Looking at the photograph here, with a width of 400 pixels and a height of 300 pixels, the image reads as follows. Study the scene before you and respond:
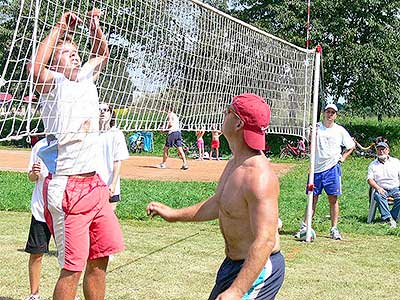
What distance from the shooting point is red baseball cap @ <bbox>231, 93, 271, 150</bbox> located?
372cm

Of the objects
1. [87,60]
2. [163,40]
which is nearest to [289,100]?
[163,40]

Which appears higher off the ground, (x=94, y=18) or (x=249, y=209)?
(x=94, y=18)

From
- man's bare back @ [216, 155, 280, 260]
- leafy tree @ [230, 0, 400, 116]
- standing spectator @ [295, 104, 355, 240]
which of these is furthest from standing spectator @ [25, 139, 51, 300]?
leafy tree @ [230, 0, 400, 116]

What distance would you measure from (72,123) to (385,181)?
772cm

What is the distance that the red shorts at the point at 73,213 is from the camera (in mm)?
4816

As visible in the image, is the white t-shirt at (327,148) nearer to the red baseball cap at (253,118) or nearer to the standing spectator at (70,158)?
the standing spectator at (70,158)

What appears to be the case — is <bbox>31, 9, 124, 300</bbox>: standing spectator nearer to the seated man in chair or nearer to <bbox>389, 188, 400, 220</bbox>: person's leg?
the seated man in chair

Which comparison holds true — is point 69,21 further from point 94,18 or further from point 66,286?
point 66,286

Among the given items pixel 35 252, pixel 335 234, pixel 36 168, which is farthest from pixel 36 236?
Result: pixel 335 234

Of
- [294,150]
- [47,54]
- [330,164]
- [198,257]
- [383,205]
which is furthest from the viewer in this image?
[294,150]

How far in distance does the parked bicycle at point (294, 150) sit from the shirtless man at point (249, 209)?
70.3 feet

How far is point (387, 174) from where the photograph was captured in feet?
37.7

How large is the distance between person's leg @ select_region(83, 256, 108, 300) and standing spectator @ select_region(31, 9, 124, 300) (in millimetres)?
100

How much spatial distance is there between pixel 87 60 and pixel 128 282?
8.29 ft
